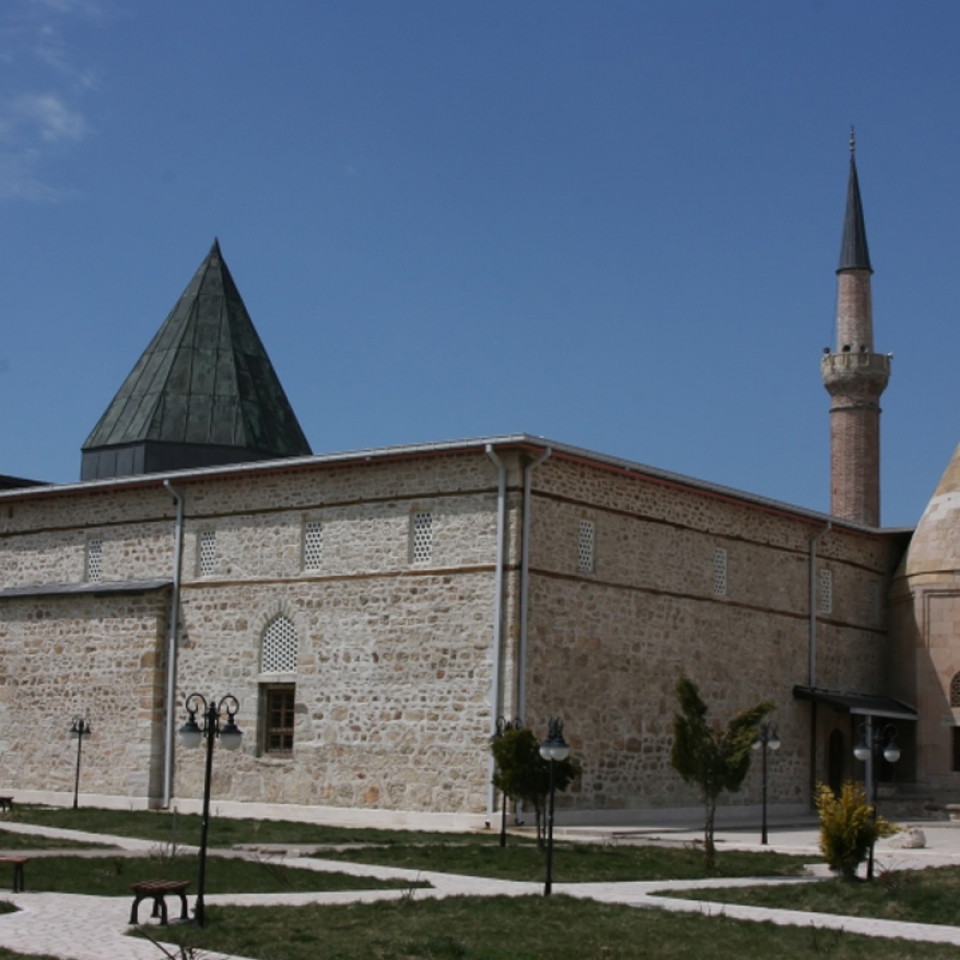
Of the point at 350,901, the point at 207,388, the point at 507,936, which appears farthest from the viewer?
the point at 207,388

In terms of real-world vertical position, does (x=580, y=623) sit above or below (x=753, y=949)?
above

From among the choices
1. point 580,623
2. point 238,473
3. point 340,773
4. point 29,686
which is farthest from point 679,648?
point 29,686

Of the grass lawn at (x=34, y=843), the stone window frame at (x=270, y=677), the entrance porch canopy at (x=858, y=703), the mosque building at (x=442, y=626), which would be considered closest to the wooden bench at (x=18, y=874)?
the grass lawn at (x=34, y=843)

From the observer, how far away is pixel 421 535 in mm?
22391

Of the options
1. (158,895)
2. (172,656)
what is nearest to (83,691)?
(172,656)

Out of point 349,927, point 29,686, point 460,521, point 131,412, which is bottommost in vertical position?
point 349,927

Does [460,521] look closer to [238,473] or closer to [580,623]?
[580,623]

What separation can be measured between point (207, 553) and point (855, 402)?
20.1 metres

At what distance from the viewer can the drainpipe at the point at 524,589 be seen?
21094mm

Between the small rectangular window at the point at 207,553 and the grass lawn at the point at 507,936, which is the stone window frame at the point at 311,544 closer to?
the small rectangular window at the point at 207,553

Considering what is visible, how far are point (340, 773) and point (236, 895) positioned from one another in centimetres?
945

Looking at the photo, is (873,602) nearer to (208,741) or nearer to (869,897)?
(869,897)

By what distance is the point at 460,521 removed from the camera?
22.0 meters

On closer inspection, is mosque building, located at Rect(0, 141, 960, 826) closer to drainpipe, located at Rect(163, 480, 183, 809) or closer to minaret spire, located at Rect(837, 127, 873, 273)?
drainpipe, located at Rect(163, 480, 183, 809)
